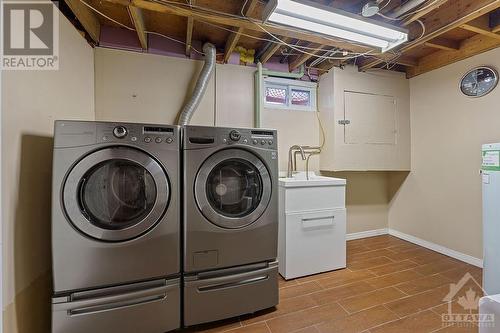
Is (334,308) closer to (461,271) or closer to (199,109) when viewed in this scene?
(461,271)

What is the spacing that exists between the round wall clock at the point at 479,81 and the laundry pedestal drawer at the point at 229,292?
2.60 m

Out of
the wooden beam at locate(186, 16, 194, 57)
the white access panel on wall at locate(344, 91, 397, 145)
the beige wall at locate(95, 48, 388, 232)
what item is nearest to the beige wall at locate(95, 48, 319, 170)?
the beige wall at locate(95, 48, 388, 232)

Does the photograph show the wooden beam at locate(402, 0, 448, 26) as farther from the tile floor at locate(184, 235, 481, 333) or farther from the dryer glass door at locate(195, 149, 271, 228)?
the tile floor at locate(184, 235, 481, 333)

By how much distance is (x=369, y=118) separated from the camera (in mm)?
2742

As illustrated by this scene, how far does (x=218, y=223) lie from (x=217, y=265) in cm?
28

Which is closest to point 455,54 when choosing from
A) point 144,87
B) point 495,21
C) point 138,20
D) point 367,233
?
point 495,21

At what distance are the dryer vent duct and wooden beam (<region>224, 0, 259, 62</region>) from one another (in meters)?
0.15

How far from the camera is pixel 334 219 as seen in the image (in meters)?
2.22

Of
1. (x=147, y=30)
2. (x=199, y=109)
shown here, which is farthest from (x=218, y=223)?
(x=147, y=30)

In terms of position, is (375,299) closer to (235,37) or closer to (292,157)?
(292,157)

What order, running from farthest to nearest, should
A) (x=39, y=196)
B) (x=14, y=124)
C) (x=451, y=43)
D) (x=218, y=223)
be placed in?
(x=451, y=43), (x=218, y=223), (x=39, y=196), (x=14, y=124)

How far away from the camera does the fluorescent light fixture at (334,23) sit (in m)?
1.45

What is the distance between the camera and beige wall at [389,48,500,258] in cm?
225

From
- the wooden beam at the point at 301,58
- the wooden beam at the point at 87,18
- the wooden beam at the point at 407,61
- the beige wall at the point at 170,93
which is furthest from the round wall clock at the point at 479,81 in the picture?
the wooden beam at the point at 87,18
